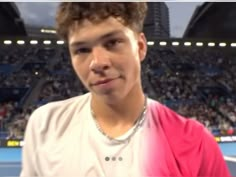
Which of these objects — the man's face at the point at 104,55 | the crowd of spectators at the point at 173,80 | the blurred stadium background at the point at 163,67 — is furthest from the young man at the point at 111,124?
the blurred stadium background at the point at 163,67

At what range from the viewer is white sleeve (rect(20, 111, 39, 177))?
79cm

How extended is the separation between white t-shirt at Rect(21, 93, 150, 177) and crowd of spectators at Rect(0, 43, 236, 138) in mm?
11020

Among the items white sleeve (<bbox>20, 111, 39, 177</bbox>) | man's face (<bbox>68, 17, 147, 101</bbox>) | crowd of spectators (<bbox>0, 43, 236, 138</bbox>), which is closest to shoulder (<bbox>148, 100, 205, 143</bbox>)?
man's face (<bbox>68, 17, 147, 101</bbox>)

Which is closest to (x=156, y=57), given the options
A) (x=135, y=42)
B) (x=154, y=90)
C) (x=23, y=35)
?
(x=154, y=90)

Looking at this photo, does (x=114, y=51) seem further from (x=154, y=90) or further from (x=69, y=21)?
(x=154, y=90)

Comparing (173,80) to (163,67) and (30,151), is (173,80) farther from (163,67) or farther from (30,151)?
(30,151)

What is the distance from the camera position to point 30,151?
0.80 metres

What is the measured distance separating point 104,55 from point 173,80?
14123mm

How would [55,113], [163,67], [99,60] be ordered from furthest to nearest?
1. [163,67]
2. [55,113]
3. [99,60]

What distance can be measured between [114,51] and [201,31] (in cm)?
1710

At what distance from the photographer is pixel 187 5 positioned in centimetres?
1568

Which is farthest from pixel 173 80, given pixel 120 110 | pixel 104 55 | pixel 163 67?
pixel 104 55

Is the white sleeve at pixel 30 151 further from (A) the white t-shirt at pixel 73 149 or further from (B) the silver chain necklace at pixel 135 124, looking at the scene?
(B) the silver chain necklace at pixel 135 124

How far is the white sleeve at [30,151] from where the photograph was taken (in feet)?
2.60
